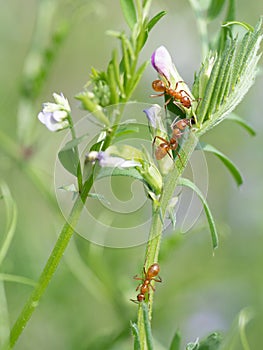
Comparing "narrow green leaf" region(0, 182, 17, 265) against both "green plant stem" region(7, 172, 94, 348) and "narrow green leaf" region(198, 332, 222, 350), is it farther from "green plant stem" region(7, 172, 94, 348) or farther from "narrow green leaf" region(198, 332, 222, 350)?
"narrow green leaf" region(198, 332, 222, 350)

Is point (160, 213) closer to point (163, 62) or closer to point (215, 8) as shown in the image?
point (163, 62)

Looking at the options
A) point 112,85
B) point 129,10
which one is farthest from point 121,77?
point 129,10

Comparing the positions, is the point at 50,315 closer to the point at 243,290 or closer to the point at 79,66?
the point at 243,290

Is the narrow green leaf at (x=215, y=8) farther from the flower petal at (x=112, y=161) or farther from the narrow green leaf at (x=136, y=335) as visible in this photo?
the narrow green leaf at (x=136, y=335)

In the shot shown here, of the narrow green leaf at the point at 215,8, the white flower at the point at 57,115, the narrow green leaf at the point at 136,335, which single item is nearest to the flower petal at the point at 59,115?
the white flower at the point at 57,115

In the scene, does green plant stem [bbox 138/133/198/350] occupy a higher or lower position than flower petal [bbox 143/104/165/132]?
lower

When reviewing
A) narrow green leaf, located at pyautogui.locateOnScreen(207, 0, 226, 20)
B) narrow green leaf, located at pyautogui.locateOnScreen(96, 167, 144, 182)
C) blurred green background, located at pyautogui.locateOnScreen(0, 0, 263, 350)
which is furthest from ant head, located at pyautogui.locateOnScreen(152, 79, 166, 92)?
blurred green background, located at pyautogui.locateOnScreen(0, 0, 263, 350)

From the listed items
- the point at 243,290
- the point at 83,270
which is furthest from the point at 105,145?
the point at 243,290
